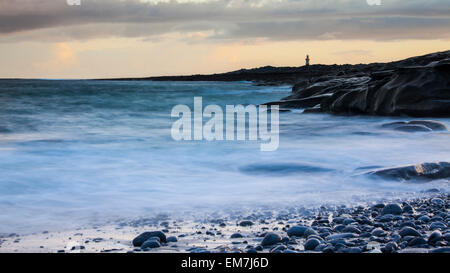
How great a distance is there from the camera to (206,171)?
606cm

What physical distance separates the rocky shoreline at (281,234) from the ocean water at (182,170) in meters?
0.34

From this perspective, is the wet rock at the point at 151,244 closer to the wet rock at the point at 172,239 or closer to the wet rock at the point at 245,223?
the wet rock at the point at 172,239

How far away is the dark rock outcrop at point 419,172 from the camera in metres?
4.70

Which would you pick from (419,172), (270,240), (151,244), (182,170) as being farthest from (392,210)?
(182,170)

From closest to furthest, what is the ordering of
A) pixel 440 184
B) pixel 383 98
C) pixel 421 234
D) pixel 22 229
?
1. pixel 421 234
2. pixel 22 229
3. pixel 440 184
4. pixel 383 98

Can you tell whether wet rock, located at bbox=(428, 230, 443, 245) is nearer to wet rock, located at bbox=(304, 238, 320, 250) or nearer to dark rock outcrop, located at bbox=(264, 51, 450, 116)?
wet rock, located at bbox=(304, 238, 320, 250)

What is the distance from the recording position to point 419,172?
4777mm

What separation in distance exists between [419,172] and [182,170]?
2870 mm

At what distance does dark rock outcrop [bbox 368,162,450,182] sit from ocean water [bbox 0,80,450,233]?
0.15 metres

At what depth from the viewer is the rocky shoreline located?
2.79 meters

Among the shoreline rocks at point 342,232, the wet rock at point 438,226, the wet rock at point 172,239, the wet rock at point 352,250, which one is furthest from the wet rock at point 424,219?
the wet rock at point 172,239

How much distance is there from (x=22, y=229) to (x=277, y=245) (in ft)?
6.38
